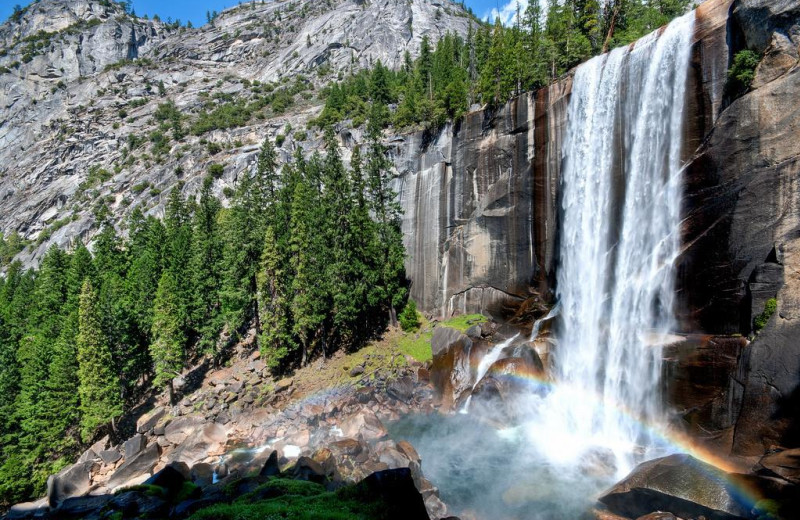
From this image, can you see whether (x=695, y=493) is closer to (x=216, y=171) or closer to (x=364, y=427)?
(x=364, y=427)

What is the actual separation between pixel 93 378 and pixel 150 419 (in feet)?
16.5

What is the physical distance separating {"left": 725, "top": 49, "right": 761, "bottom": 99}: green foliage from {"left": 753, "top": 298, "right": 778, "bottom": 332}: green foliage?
33.5 feet

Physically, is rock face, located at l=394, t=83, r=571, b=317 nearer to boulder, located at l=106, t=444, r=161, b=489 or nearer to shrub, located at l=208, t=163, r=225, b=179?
boulder, located at l=106, t=444, r=161, b=489

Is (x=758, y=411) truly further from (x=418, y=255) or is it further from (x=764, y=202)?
(x=418, y=255)

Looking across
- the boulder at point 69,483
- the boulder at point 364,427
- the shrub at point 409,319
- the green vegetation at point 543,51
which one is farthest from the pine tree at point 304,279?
the green vegetation at point 543,51

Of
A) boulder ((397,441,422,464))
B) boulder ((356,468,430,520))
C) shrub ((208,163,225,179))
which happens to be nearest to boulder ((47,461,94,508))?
boulder ((397,441,422,464))

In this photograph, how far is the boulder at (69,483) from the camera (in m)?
21.6

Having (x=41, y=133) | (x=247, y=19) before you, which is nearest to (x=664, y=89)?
(x=41, y=133)

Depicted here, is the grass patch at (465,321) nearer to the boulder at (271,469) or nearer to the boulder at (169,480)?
the boulder at (271,469)

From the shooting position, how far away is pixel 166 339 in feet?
101

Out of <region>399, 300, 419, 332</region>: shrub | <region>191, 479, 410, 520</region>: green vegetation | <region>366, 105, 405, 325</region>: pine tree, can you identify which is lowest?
<region>191, 479, 410, 520</region>: green vegetation

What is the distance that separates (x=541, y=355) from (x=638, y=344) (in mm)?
6727

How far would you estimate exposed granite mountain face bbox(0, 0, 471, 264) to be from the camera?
82.6 meters

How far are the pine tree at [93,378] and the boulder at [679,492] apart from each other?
3048 cm
